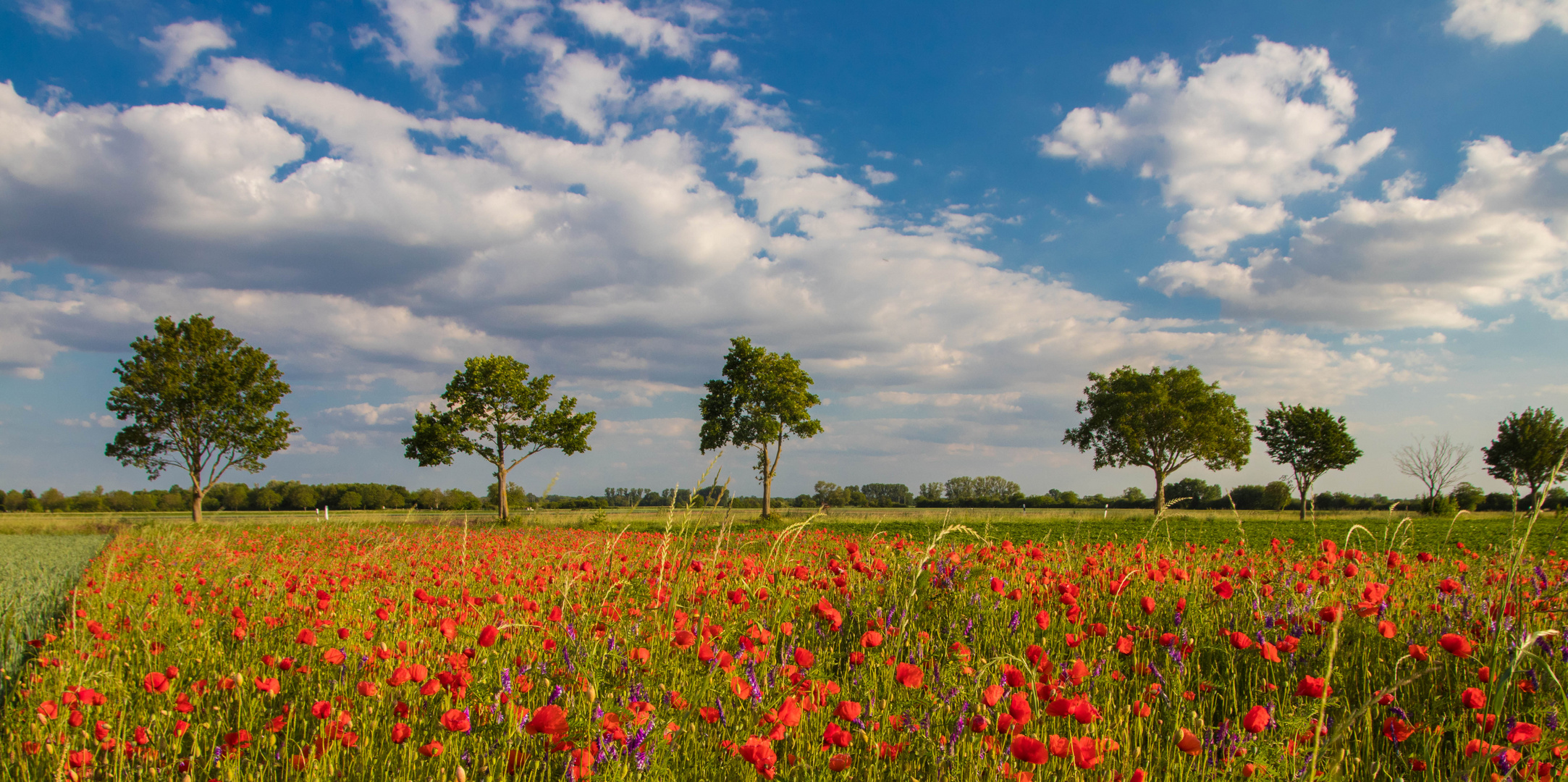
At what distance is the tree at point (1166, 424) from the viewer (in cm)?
4406

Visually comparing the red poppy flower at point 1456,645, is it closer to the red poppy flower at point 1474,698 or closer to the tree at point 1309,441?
the red poppy flower at point 1474,698

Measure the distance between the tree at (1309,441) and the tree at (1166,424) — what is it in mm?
7024

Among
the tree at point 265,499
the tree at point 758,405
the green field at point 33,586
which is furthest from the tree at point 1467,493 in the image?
the tree at point 265,499

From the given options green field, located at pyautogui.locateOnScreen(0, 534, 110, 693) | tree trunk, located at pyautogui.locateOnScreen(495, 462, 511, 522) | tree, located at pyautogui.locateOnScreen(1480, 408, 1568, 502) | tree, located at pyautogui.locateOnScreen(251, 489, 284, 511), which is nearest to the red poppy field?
green field, located at pyautogui.locateOnScreen(0, 534, 110, 693)

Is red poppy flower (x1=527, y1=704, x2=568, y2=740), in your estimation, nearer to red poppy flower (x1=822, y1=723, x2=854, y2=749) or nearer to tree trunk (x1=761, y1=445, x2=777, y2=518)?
red poppy flower (x1=822, y1=723, x2=854, y2=749)

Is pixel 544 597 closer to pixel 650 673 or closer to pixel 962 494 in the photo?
pixel 650 673

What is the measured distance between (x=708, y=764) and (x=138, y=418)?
45.1 metres

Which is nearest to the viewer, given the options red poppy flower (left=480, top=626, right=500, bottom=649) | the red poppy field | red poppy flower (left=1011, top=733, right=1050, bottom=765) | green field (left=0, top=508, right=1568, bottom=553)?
red poppy flower (left=1011, top=733, right=1050, bottom=765)

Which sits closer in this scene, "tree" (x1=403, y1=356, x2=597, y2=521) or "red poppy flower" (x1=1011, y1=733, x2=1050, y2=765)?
"red poppy flower" (x1=1011, y1=733, x2=1050, y2=765)

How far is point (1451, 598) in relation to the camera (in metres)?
4.90

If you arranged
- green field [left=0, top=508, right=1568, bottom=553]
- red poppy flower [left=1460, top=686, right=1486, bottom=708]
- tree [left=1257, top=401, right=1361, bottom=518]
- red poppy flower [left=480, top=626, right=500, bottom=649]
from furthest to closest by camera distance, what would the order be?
tree [left=1257, top=401, right=1361, bottom=518] → green field [left=0, top=508, right=1568, bottom=553] → red poppy flower [left=480, top=626, right=500, bottom=649] → red poppy flower [left=1460, top=686, right=1486, bottom=708]

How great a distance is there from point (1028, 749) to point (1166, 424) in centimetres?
4921

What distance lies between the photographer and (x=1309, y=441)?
165 feet

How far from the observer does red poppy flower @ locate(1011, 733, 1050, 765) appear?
178 centimetres
